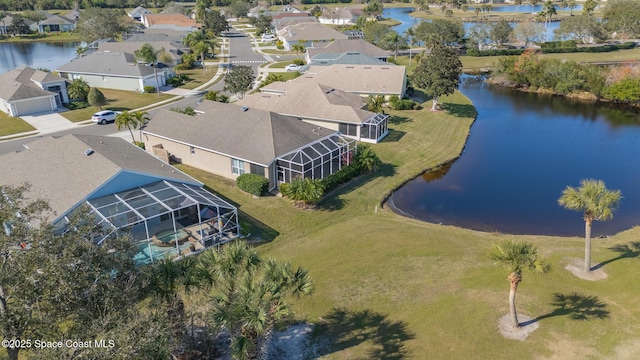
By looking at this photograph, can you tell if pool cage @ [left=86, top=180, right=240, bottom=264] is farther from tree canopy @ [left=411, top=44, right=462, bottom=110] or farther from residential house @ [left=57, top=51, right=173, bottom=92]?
residential house @ [left=57, top=51, right=173, bottom=92]

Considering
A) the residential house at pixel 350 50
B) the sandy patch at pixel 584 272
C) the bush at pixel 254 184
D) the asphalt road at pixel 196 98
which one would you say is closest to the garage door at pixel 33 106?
the asphalt road at pixel 196 98

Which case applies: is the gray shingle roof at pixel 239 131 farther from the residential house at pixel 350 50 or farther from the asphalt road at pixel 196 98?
the residential house at pixel 350 50

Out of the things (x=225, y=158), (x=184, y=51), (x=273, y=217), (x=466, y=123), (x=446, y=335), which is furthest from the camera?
(x=184, y=51)

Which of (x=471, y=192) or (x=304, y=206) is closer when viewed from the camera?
(x=304, y=206)

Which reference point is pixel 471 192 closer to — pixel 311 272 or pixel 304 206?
pixel 304 206

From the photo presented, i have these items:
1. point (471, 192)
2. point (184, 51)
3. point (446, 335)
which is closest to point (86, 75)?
point (184, 51)
